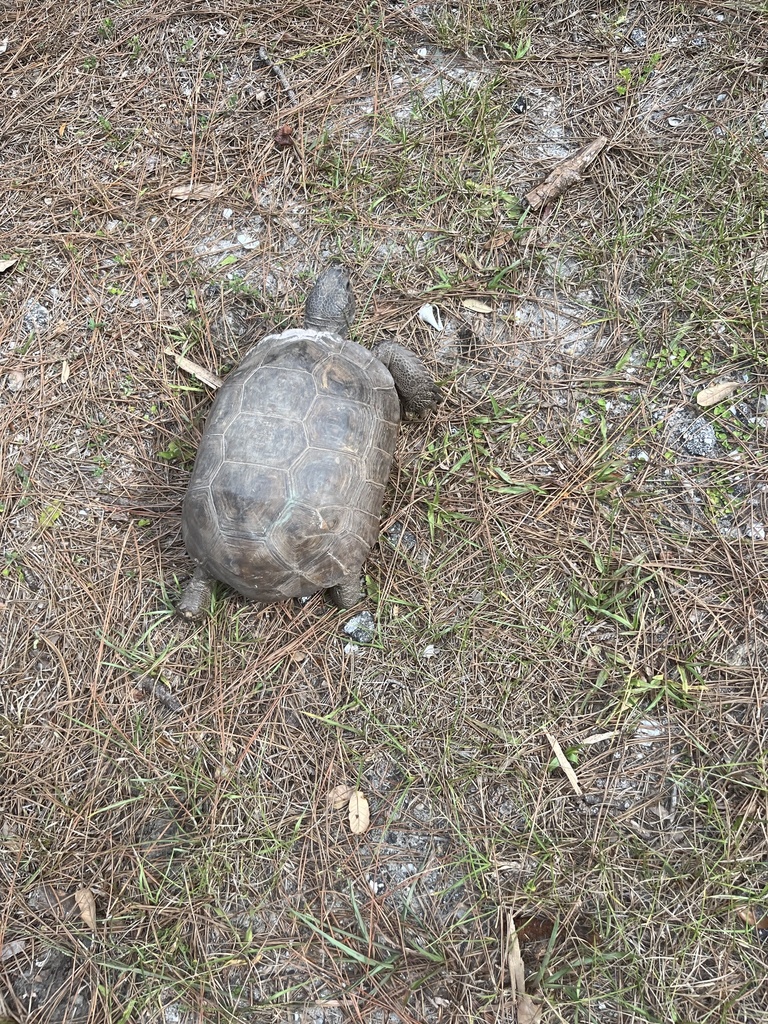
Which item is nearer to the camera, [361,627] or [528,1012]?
[528,1012]

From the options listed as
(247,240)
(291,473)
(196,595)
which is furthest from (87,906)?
(247,240)

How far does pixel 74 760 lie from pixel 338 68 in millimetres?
3567

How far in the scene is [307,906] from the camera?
2.36m

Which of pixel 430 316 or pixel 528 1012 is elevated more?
pixel 430 316

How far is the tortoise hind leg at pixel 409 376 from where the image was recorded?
2719mm

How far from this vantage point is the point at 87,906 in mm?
2408

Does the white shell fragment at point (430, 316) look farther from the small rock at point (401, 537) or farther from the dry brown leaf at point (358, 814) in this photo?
the dry brown leaf at point (358, 814)

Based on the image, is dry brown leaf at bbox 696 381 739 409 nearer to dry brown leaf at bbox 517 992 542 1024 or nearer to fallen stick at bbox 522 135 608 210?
fallen stick at bbox 522 135 608 210

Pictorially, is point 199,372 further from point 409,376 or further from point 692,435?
point 692,435

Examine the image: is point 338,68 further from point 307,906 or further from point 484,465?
point 307,906

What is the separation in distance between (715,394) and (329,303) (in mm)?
1746

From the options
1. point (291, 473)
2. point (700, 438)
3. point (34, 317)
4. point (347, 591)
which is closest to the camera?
point (291, 473)

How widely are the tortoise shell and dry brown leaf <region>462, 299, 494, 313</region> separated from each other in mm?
678

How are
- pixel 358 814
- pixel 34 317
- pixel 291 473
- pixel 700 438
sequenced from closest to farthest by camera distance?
pixel 291 473
pixel 358 814
pixel 700 438
pixel 34 317
